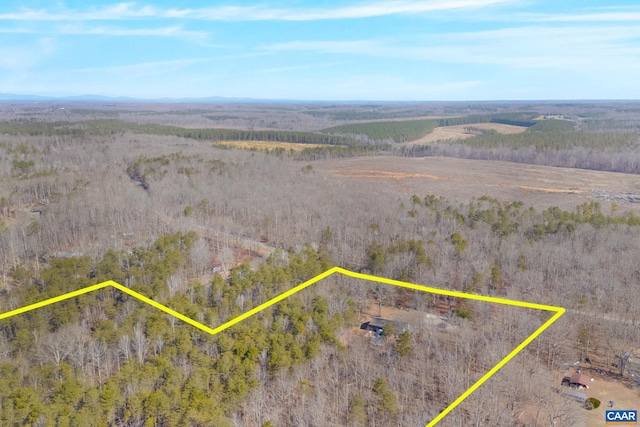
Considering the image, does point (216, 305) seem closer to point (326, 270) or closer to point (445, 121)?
point (326, 270)

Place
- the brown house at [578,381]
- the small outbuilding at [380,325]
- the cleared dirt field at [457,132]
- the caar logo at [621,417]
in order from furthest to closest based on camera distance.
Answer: the cleared dirt field at [457,132], the small outbuilding at [380,325], the brown house at [578,381], the caar logo at [621,417]

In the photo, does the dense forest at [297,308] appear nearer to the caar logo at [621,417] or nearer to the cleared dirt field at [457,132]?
the caar logo at [621,417]

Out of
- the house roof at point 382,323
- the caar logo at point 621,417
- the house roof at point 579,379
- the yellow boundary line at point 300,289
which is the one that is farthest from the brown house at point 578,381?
the house roof at point 382,323

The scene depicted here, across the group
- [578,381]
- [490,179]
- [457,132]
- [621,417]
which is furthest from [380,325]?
[457,132]

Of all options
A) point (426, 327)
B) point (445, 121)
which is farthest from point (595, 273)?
point (445, 121)

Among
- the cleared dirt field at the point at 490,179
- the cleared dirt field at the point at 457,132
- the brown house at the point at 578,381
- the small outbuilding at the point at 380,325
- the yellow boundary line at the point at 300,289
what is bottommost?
the brown house at the point at 578,381

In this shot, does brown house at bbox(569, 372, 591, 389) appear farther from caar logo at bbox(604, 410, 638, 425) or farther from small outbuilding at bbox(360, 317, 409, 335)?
small outbuilding at bbox(360, 317, 409, 335)

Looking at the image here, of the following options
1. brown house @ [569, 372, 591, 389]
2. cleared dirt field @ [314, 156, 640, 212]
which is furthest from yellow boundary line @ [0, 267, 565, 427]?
cleared dirt field @ [314, 156, 640, 212]
